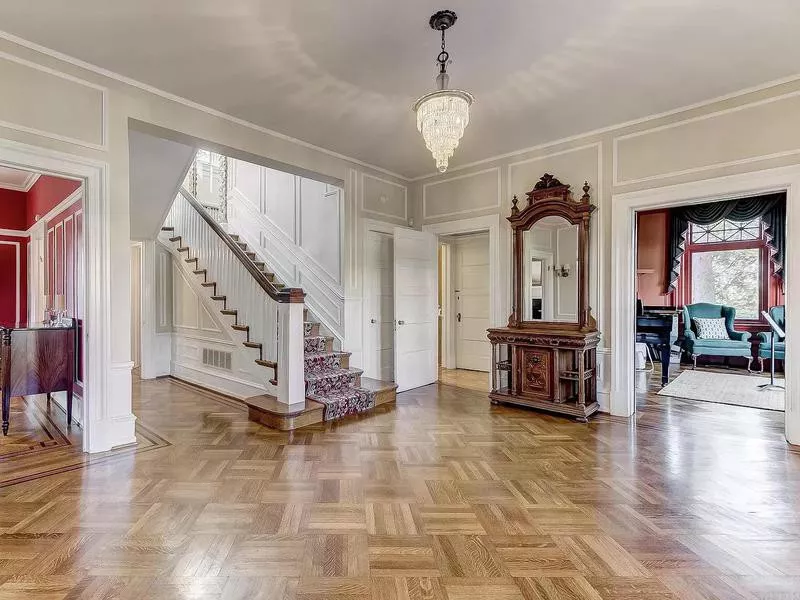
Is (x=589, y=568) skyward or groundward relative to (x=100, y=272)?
groundward

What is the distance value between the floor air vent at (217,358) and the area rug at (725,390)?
17.1 feet

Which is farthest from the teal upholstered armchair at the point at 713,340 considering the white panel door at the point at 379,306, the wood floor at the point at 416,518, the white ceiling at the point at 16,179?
the white ceiling at the point at 16,179

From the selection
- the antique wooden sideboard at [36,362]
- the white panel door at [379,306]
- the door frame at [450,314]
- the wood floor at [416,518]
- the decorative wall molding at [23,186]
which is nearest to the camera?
the wood floor at [416,518]

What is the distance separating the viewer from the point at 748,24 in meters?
2.59

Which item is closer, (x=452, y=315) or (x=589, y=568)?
(x=589, y=568)

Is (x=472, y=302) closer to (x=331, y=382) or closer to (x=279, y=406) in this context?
(x=331, y=382)

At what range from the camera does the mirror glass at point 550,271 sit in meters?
4.41

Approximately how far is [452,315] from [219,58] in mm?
5127

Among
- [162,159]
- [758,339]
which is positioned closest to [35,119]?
[162,159]

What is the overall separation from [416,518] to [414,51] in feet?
9.39

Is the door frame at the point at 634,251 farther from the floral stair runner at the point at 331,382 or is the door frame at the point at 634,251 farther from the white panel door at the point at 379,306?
the white panel door at the point at 379,306

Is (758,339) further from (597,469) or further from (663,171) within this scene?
(597,469)

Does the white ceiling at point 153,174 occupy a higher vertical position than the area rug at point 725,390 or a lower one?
higher

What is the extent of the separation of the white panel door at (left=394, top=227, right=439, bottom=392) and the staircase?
60 cm
